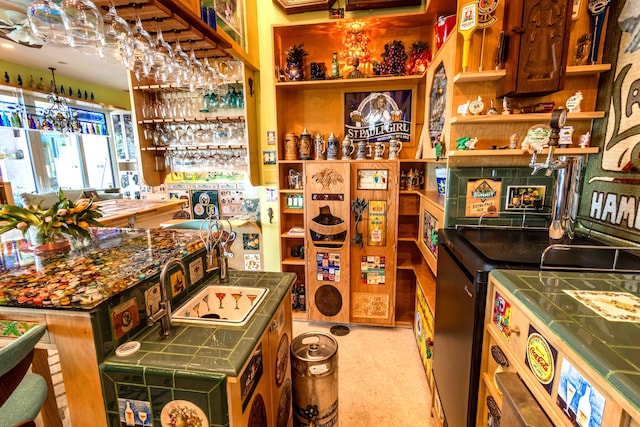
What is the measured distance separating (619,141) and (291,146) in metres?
2.22

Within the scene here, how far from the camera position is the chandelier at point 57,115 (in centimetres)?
475

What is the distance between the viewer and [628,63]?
139 centimetres

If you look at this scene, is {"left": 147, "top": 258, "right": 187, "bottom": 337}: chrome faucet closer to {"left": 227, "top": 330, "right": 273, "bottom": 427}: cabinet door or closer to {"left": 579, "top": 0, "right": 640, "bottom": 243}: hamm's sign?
{"left": 227, "top": 330, "right": 273, "bottom": 427}: cabinet door

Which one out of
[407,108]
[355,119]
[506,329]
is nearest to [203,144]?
[355,119]

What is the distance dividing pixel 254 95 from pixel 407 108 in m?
1.49

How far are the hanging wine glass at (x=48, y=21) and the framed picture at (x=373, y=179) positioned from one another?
2.09m

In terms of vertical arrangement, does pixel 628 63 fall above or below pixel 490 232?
above

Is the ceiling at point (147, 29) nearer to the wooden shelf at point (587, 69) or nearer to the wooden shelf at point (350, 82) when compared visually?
the wooden shelf at point (350, 82)

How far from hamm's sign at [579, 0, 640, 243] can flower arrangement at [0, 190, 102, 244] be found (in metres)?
2.66

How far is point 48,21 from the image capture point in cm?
141

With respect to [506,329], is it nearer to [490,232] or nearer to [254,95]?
[490,232]

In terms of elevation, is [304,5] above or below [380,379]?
above

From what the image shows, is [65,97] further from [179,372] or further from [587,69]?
[587,69]

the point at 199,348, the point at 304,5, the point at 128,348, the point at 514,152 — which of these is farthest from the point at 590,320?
the point at 304,5
